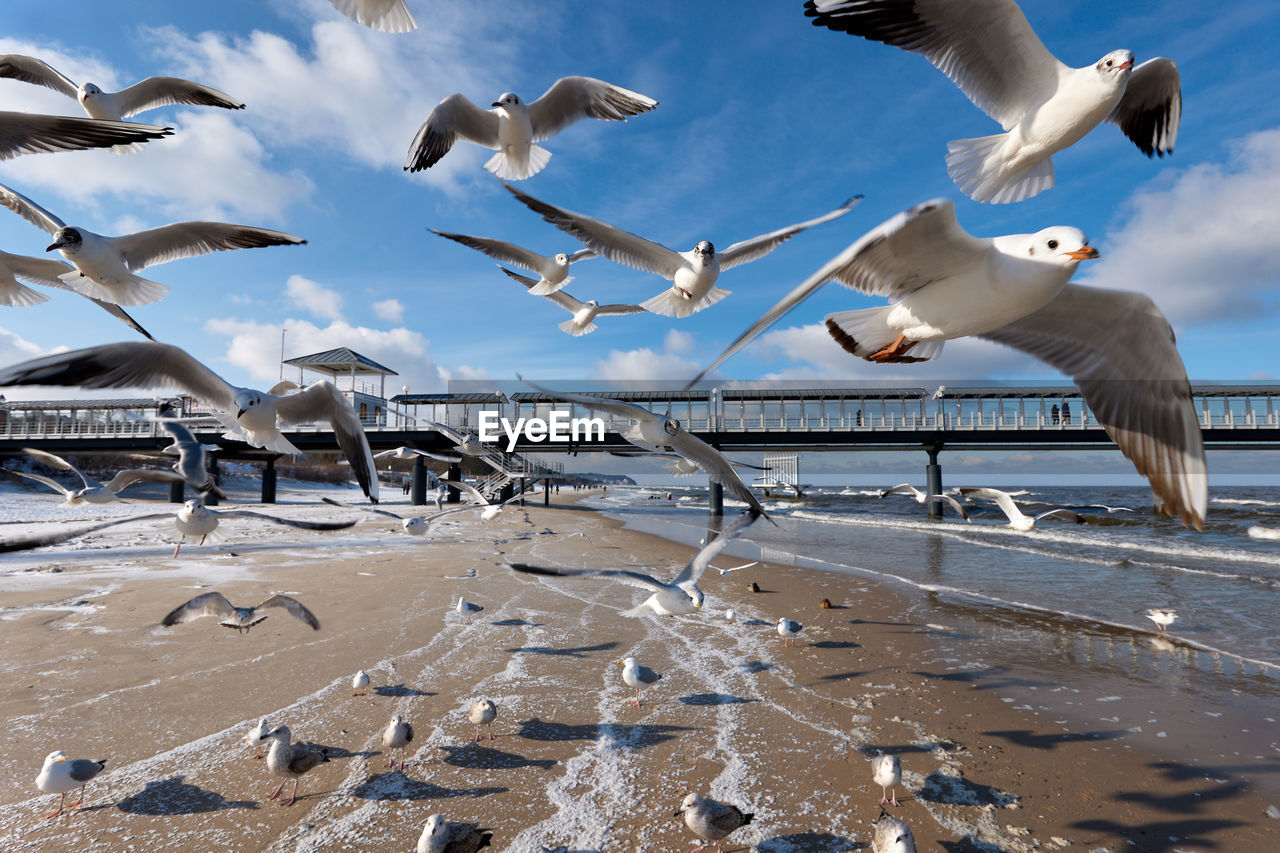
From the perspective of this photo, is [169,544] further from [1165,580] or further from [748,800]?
[1165,580]

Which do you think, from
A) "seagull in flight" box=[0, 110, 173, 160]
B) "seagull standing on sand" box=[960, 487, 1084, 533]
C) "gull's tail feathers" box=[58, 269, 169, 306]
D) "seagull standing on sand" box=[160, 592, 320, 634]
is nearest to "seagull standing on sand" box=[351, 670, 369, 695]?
"seagull standing on sand" box=[160, 592, 320, 634]

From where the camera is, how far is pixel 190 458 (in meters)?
5.72

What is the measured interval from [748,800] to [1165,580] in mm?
13178

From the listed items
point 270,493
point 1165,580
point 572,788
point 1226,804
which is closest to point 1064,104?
point 572,788

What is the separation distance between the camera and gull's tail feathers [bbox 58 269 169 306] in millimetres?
3215

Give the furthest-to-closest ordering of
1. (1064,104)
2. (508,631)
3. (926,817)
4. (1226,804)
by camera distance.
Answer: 1. (508,631)
2. (1226,804)
3. (926,817)
4. (1064,104)

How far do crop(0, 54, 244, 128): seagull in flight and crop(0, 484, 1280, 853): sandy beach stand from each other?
422 centimetres

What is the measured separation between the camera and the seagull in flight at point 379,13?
2.46m

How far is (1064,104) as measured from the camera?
1.75 metres

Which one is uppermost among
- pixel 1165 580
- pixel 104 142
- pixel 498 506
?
pixel 104 142

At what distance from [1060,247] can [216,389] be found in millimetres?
4724

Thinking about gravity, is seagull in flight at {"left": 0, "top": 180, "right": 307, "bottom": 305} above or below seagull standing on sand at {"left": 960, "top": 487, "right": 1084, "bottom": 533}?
above

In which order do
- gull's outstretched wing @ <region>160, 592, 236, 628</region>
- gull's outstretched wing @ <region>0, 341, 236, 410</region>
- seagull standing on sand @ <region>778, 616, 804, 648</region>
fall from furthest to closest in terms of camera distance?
1. seagull standing on sand @ <region>778, 616, 804, 648</region>
2. gull's outstretched wing @ <region>160, 592, 236, 628</region>
3. gull's outstretched wing @ <region>0, 341, 236, 410</region>

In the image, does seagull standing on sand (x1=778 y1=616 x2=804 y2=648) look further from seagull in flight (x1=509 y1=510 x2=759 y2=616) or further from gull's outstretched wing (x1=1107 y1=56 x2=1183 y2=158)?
gull's outstretched wing (x1=1107 y1=56 x2=1183 y2=158)
